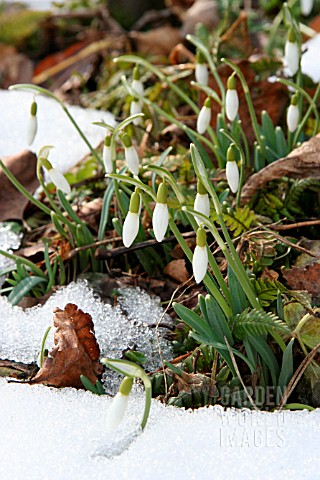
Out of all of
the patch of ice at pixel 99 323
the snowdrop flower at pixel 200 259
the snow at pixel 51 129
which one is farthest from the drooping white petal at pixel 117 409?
the snow at pixel 51 129

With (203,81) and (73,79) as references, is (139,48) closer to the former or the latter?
(73,79)

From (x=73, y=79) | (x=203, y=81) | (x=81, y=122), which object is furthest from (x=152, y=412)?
(x=73, y=79)

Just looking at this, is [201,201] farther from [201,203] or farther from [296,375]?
[296,375]

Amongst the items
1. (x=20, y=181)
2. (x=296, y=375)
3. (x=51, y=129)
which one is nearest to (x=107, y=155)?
(x=20, y=181)

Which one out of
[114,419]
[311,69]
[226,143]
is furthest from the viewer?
[311,69]

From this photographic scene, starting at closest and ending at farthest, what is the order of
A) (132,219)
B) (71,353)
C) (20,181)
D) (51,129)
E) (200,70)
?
(132,219), (71,353), (200,70), (20,181), (51,129)
